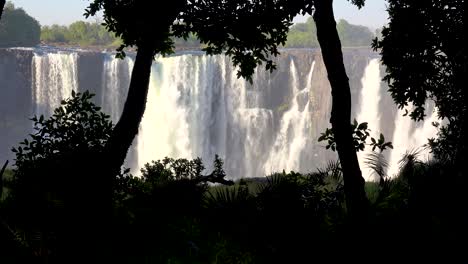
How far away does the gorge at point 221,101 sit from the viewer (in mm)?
52281

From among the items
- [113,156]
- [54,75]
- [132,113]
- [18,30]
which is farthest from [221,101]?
[113,156]

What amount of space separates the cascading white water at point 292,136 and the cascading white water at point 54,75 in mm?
22236

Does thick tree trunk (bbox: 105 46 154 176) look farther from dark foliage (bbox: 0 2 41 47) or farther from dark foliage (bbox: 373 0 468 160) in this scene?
dark foliage (bbox: 0 2 41 47)

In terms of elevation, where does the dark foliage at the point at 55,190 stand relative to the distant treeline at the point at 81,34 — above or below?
below

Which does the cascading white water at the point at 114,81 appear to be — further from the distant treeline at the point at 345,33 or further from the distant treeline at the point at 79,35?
the distant treeline at the point at 345,33

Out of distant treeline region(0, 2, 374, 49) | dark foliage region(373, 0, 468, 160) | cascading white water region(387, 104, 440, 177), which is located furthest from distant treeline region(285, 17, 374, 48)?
dark foliage region(373, 0, 468, 160)

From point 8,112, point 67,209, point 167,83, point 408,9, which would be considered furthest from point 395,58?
point 8,112

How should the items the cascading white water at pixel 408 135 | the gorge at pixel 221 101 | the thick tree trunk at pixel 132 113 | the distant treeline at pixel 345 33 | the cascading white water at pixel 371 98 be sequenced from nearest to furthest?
the thick tree trunk at pixel 132 113
the cascading white water at pixel 408 135
the cascading white water at pixel 371 98
the gorge at pixel 221 101
the distant treeline at pixel 345 33

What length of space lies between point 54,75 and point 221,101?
16.9 meters

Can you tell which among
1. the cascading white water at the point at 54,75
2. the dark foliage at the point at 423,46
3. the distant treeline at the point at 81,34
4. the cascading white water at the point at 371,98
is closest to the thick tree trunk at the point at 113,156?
the dark foliage at the point at 423,46

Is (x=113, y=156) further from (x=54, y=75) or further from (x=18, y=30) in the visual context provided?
(x=18, y=30)

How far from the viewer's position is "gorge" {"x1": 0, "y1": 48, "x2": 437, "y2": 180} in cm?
5228

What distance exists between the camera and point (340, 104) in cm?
575

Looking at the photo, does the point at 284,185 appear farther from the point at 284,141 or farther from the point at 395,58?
the point at 284,141
